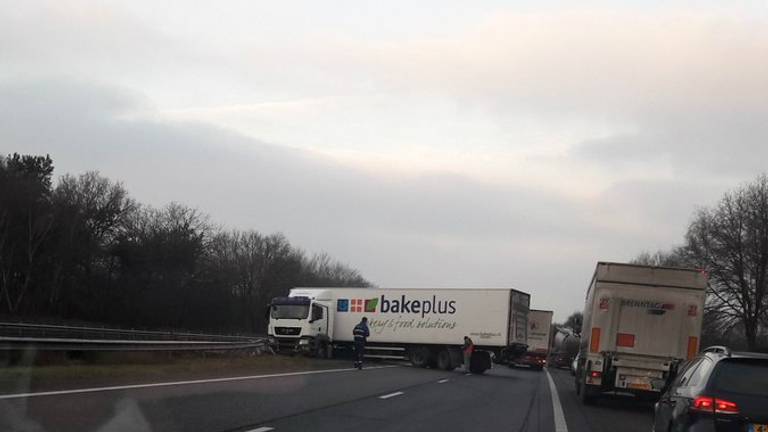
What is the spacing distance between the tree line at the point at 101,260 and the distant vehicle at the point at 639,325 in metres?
53.7

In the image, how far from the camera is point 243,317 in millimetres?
91938

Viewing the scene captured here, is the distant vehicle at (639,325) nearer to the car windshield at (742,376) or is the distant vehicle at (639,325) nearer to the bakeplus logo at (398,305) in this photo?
the car windshield at (742,376)

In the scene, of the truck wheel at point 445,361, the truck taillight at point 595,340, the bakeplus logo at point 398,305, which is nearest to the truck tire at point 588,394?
the truck taillight at point 595,340

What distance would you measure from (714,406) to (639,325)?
1133 cm

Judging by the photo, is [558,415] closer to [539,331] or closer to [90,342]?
[90,342]

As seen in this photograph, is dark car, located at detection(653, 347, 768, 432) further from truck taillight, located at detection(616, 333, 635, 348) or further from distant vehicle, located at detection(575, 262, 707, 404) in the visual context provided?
truck taillight, located at detection(616, 333, 635, 348)

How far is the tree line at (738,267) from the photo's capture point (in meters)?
60.5

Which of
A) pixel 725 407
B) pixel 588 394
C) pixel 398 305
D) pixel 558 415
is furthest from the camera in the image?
pixel 398 305

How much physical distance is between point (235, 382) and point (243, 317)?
2987 inches

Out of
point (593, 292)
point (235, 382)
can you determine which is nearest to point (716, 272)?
point (593, 292)

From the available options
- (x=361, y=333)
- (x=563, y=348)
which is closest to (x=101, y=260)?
(x=563, y=348)

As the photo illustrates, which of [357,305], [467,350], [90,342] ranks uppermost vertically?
[357,305]

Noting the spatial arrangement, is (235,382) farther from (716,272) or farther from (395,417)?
(716,272)

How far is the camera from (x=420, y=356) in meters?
36.7
